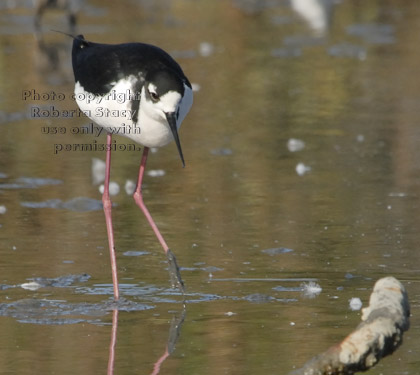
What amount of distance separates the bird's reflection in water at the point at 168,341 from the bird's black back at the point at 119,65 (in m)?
1.24

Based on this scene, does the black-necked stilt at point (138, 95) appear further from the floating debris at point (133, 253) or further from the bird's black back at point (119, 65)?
the floating debris at point (133, 253)

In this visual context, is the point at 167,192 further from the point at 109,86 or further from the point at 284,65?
the point at 284,65

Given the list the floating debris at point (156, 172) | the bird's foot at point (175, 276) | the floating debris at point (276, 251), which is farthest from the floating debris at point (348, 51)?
the bird's foot at point (175, 276)

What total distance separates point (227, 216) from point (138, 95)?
1596 millimetres

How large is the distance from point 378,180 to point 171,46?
704 cm

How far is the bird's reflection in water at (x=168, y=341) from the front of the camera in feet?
15.8

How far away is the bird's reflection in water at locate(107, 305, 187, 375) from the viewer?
4809 millimetres

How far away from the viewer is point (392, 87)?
12297 mm

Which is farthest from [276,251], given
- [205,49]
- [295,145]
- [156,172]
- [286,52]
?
[205,49]

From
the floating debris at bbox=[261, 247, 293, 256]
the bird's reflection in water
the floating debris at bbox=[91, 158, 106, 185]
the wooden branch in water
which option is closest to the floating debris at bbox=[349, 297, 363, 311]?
the bird's reflection in water

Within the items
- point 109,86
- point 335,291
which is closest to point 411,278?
point 335,291

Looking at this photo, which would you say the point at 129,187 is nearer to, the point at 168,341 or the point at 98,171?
the point at 98,171

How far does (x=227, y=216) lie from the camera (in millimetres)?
7457

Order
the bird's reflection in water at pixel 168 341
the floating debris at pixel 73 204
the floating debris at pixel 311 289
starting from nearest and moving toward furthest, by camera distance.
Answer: the bird's reflection in water at pixel 168 341
the floating debris at pixel 311 289
the floating debris at pixel 73 204
